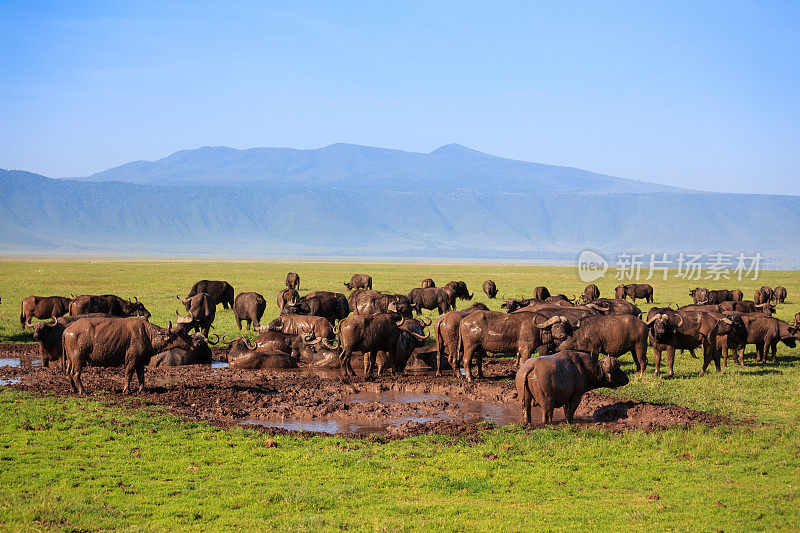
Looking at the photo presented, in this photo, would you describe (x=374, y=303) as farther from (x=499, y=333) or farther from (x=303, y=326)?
(x=499, y=333)

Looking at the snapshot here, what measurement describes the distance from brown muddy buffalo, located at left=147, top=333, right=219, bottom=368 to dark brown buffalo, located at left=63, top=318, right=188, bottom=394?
12.7 feet

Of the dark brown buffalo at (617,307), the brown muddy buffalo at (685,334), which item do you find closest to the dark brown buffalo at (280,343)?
the brown muddy buffalo at (685,334)

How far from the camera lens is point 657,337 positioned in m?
17.6

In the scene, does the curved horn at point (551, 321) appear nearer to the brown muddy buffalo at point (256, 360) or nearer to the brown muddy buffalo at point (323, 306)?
the brown muddy buffalo at point (256, 360)

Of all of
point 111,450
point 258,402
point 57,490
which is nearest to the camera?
point 57,490

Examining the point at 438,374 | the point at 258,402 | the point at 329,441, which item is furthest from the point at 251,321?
the point at 329,441

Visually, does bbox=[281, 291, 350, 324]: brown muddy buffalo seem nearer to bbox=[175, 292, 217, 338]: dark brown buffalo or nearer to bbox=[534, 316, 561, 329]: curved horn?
bbox=[175, 292, 217, 338]: dark brown buffalo

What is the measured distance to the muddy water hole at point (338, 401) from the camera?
1277 centimetres

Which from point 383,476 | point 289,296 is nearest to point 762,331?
point 383,476

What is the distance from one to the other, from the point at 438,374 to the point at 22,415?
8.95 metres

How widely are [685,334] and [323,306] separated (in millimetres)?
12751

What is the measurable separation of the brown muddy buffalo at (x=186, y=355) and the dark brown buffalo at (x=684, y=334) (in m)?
10.8

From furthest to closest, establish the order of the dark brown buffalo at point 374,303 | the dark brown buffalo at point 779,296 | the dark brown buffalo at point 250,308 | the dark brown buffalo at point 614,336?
1. the dark brown buffalo at point 779,296
2. the dark brown buffalo at point 374,303
3. the dark brown buffalo at point 250,308
4. the dark brown buffalo at point 614,336

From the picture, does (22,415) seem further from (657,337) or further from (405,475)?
(657,337)
